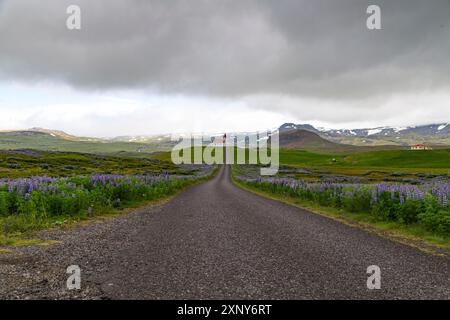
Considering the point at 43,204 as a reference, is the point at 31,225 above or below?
below

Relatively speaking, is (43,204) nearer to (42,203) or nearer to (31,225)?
(42,203)

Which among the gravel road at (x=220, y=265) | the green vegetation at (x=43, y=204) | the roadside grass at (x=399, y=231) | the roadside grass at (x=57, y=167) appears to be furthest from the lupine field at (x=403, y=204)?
the roadside grass at (x=57, y=167)

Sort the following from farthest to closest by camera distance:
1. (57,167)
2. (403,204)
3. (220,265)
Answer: (57,167), (403,204), (220,265)

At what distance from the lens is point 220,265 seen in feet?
26.5

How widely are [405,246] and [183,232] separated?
7243mm

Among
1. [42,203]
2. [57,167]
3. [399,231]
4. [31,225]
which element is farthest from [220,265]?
[57,167]

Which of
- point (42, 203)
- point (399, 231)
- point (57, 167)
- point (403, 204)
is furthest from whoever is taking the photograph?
point (57, 167)

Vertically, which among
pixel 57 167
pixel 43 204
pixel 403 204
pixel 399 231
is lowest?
pixel 57 167

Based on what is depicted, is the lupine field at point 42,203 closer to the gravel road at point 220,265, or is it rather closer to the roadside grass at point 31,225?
the roadside grass at point 31,225

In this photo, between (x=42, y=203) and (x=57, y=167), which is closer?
(x=42, y=203)

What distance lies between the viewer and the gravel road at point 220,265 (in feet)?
20.7

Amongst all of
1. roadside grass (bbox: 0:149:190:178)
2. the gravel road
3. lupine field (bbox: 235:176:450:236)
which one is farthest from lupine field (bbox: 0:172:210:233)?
roadside grass (bbox: 0:149:190:178)

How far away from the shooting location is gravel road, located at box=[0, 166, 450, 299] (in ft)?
20.7

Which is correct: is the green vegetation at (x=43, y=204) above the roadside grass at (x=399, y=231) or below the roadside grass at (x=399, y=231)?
above
